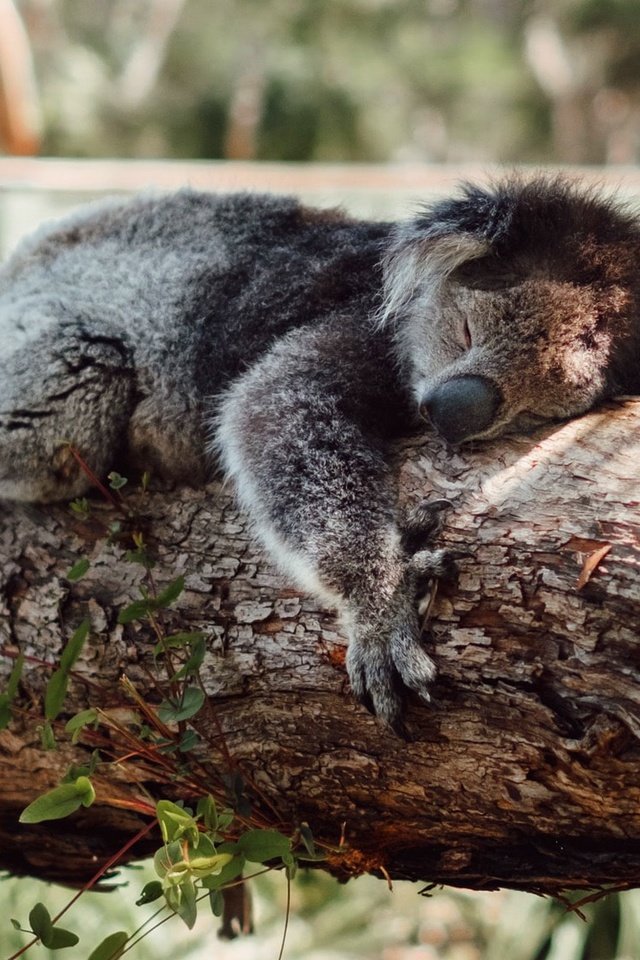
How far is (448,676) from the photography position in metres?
2.03

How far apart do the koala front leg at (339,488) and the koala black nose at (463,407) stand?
7.6 inches

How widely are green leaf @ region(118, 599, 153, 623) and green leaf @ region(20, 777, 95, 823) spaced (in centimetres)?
40

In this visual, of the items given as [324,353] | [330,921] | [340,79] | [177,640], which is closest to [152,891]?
[177,640]

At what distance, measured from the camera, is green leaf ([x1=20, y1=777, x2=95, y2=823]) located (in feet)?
6.19

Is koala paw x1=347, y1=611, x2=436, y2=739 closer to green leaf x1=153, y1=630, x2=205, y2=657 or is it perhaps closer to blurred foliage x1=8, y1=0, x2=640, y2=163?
green leaf x1=153, y1=630, x2=205, y2=657

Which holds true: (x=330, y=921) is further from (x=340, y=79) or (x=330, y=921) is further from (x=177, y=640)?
(x=340, y=79)

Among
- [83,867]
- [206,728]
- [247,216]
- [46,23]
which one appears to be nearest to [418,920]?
[83,867]

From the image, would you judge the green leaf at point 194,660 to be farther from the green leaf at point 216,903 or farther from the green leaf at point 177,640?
the green leaf at point 216,903

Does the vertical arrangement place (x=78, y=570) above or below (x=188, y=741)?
above

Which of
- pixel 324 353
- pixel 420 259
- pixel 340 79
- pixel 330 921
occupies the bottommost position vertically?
pixel 330 921

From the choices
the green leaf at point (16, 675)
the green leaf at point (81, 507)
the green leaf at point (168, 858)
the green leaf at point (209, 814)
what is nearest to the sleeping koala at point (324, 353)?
the green leaf at point (81, 507)

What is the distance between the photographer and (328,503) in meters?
2.42

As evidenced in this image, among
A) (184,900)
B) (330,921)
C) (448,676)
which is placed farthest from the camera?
(330,921)

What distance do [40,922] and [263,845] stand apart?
1.51 ft
